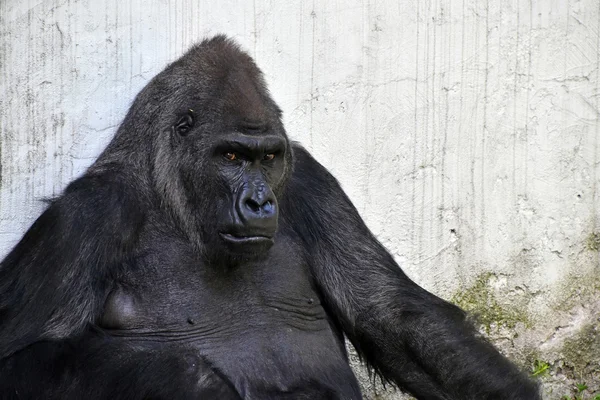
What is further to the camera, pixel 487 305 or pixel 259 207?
pixel 487 305

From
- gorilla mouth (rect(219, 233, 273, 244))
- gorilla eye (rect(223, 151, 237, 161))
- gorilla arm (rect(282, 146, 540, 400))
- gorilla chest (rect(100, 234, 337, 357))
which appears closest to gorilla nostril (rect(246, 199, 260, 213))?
gorilla mouth (rect(219, 233, 273, 244))

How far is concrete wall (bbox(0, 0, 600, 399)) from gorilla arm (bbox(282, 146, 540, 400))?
0.74 m

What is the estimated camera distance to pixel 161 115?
4.77 metres

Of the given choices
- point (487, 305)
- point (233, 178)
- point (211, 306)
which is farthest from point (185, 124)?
point (487, 305)

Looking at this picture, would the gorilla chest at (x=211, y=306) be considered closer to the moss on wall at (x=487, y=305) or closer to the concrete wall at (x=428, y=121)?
the concrete wall at (x=428, y=121)

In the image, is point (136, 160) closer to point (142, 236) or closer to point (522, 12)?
point (142, 236)

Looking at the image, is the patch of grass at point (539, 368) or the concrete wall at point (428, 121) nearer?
the concrete wall at point (428, 121)

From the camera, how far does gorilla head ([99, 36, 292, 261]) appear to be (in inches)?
177

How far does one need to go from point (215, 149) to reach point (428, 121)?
1.69 metres

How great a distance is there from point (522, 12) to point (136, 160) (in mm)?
2549

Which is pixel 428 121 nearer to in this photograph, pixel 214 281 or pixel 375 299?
pixel 375 299

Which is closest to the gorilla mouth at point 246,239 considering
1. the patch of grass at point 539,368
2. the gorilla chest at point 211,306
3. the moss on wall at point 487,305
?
the gorilla chest at point 211,306

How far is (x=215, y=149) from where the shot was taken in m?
4.63

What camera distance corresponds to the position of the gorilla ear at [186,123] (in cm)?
471
